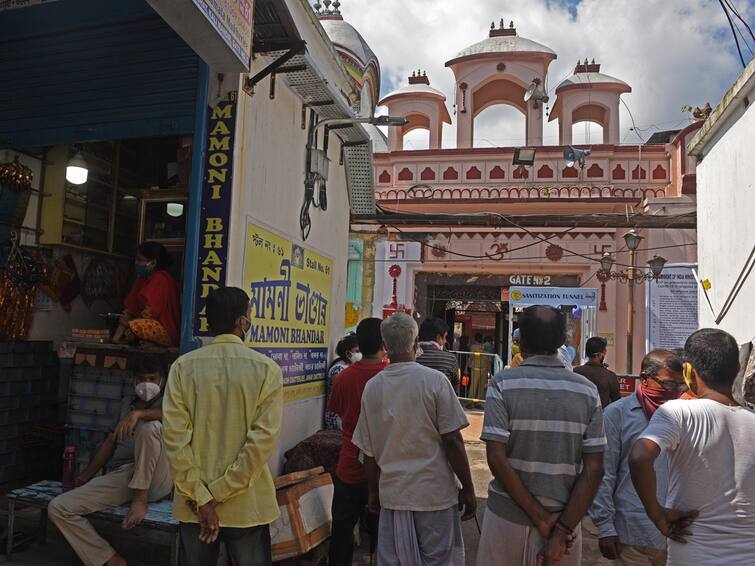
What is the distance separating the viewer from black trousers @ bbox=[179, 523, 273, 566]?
257cm

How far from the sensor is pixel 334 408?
12.0 feet

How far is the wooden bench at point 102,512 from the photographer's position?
3578mm

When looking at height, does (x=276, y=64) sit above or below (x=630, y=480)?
above

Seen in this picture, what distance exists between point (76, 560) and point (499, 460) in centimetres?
322

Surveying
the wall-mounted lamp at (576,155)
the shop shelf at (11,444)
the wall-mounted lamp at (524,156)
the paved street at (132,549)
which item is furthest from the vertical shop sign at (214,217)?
the wall-mounted lamp at (576,155)

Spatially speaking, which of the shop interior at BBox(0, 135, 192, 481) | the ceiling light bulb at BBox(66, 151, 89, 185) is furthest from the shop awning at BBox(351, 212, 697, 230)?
the ceiling light bulb at BBox(66, 151, 89, 185)

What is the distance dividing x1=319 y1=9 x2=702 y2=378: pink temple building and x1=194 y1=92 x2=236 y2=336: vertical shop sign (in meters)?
8.39

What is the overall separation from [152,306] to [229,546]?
2.29 meters

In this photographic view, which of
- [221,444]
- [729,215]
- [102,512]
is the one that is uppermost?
[729,215]

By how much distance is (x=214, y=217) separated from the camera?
402cm

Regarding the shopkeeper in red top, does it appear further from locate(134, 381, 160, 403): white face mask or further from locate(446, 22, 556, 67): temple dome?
locate(446, 22, 556, 67): temple dome

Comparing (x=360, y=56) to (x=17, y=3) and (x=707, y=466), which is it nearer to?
(x=17, y=3)

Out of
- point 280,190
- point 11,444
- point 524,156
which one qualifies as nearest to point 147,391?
point 280,190

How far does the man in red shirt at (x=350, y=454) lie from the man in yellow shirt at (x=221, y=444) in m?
0.88
